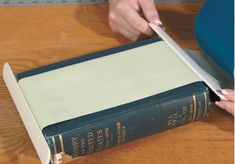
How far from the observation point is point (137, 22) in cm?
85

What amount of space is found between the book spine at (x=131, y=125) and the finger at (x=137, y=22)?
0.20 metres

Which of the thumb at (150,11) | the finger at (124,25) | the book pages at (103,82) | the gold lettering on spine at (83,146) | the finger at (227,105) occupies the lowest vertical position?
the gold lettering on spine at (83,146)

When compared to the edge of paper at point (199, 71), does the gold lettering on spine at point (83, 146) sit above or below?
→ below

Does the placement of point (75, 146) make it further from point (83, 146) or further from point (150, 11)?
point (150, 11)

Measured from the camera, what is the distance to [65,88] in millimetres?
700

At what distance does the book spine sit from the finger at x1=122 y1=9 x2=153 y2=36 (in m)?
0.20

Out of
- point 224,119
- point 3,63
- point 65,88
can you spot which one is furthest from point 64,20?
point 224,119

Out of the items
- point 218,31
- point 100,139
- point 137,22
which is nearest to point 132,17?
point 137,22

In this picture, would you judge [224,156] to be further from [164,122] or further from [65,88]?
[65,88]

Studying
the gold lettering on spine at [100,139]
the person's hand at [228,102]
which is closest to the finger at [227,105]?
the person's hand at [228,102]

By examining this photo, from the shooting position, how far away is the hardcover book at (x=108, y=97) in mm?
649

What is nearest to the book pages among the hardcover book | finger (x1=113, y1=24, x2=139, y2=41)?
the hardcover book

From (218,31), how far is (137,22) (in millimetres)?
167

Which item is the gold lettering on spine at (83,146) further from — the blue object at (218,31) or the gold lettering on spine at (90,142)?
the blue object at (218,31)
